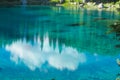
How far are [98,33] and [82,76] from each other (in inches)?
978

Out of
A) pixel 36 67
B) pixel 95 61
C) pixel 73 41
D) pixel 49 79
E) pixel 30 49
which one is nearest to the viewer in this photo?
pixel 49 79

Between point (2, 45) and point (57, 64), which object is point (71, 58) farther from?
point (2, 45)

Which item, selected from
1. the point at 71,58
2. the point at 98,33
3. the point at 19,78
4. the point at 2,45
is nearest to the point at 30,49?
the point at 2,45

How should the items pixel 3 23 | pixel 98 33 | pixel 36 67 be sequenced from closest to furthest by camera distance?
pixel 36 67 → pixel 98 33 → pixel 3 23

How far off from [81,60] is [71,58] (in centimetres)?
152

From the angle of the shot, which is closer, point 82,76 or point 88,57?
point 82,76

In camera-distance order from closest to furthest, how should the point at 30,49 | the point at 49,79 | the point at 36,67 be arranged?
the point at 49,79, the point at 36,67, the point at 30,49

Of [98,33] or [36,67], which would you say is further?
[98,33]

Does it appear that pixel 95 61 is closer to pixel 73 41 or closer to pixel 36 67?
pixel 36 67

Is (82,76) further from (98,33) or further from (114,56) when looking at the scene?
(98,33)

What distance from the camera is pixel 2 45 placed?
3819 cm

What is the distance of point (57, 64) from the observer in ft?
96.2

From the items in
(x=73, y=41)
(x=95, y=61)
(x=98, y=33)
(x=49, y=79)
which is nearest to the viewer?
(x=49, y=79)

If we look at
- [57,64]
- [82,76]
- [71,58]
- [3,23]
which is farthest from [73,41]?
[3,23]
